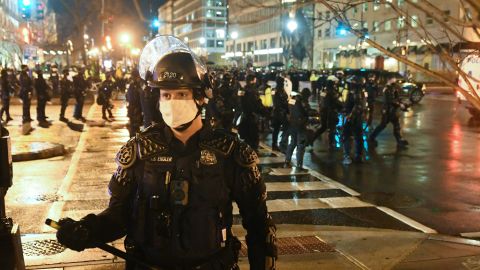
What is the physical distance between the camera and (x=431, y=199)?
9062mm

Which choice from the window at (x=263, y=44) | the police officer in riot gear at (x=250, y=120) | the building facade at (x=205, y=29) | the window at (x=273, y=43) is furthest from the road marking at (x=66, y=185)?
the building facade at (x=205, y=29)

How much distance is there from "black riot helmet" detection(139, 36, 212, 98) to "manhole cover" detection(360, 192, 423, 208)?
21.0 feet

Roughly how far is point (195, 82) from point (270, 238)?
36.5 inches

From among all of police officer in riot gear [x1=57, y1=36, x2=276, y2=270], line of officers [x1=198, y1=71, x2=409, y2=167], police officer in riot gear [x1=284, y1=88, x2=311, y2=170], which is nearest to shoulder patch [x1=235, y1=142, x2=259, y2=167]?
police officer in riot gear [x1=57, y1=36, x2=276, y2=270]

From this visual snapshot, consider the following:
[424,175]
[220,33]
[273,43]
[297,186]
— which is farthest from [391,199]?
[220,33]

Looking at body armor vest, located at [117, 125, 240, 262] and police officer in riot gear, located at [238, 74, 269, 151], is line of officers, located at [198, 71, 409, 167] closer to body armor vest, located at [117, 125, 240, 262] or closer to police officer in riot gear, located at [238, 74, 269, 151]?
police officer in riot gear, located at [238, 74, 269, 151]

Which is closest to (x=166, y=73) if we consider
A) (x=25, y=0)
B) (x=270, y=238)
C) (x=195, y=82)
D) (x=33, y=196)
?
(x=195, y=82)

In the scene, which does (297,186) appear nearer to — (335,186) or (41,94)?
(335,186)

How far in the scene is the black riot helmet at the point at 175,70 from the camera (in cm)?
284

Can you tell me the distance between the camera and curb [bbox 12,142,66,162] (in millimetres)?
11891

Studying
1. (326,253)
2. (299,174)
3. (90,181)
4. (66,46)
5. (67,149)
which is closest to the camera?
(326,253)

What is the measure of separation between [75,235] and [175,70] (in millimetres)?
990

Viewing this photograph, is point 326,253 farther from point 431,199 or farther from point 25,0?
point 25,0

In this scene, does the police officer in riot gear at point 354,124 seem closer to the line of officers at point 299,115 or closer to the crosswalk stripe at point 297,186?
the line of officers at point 299,115
